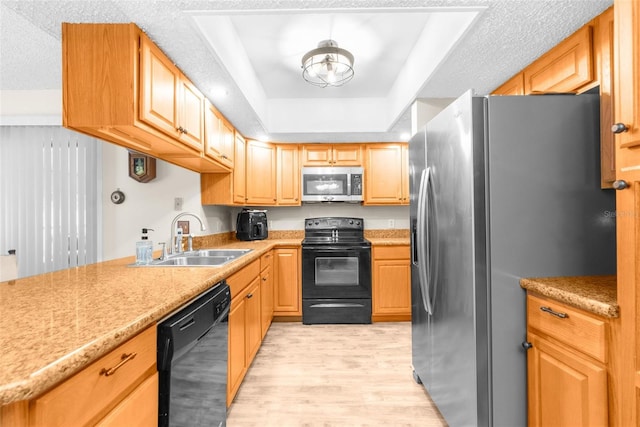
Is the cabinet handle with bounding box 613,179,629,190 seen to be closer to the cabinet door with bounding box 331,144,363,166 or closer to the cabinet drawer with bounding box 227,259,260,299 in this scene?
the cabinet drawer with bounding box 227,259,260,299

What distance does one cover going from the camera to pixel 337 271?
333cm

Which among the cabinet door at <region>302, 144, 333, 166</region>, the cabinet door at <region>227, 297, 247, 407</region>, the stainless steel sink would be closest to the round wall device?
the stainless steel sink

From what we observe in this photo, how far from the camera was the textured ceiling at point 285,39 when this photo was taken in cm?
137

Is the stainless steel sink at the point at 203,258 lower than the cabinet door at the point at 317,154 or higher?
lower

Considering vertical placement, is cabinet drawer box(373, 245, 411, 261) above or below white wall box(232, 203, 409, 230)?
below

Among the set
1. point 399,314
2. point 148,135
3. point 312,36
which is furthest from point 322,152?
point 148,135

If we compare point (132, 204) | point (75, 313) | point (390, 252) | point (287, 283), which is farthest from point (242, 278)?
point (390, 252)

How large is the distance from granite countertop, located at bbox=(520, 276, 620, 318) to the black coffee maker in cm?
282

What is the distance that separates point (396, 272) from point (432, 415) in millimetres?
1663

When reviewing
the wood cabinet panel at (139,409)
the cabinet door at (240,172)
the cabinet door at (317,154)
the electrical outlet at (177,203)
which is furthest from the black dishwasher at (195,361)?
the cabinet door at (317,154)

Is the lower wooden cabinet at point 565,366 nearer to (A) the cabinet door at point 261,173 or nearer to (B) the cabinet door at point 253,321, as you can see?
(B) the cabinet door at point 253,321

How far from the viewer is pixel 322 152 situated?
12.5 ft

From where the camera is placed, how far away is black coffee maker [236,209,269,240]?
356cm

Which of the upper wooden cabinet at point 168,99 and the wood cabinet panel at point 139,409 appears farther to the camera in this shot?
the upper wooden cabinet at point 168,99
